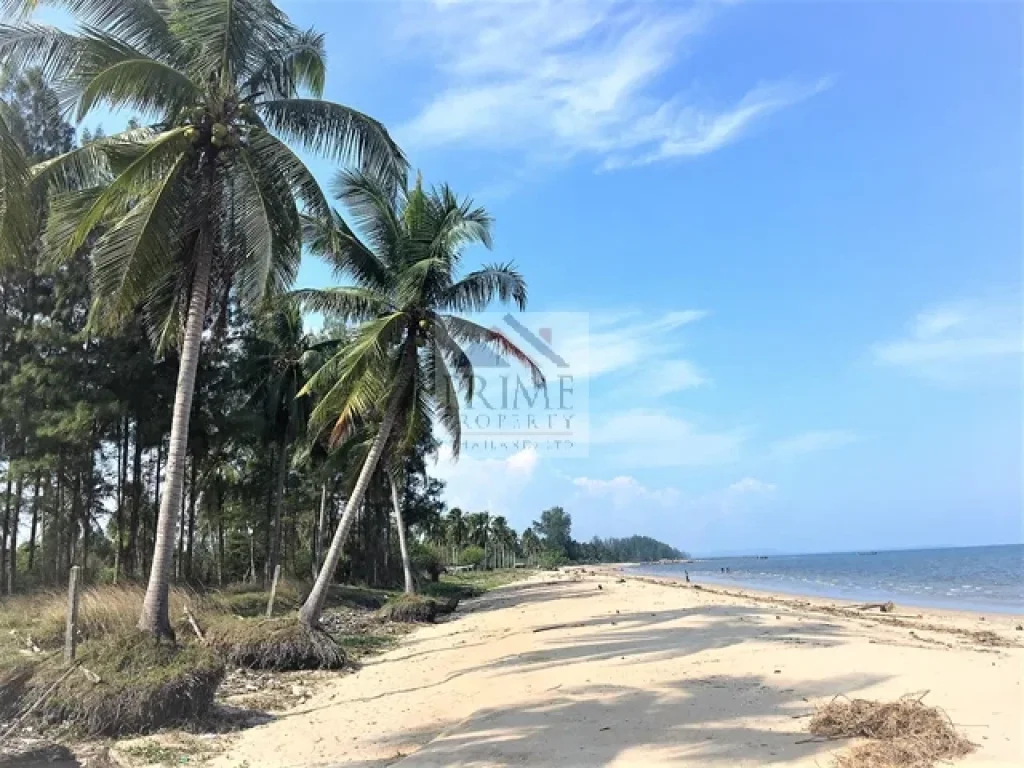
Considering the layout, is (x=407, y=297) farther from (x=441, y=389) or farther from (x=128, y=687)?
(x=128, y=687)

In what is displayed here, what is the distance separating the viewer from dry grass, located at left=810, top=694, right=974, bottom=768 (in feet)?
19.3

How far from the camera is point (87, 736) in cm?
802

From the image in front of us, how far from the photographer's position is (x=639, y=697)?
898 centimetres

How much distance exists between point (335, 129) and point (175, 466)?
Result: 19.2 ft

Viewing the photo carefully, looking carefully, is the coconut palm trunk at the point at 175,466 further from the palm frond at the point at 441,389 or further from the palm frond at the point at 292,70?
the palm frond at the point at 441,389

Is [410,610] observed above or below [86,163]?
below

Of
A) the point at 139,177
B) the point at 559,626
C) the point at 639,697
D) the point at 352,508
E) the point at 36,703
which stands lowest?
the point at 559,626

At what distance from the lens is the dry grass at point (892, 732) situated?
5887mm

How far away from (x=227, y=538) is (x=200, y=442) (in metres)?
28.8

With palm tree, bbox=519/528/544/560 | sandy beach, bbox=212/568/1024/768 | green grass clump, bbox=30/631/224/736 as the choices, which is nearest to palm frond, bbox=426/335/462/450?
sandy beach, bbox=212/568/1024/768

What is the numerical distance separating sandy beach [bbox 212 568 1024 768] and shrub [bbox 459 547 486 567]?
73.0 m

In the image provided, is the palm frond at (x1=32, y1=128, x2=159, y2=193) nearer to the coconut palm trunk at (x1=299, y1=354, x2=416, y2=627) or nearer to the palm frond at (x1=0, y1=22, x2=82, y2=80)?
the palm frond at (x1=0, y1=22, x2=82, y2=80)

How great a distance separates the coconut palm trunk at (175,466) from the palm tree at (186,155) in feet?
0.08

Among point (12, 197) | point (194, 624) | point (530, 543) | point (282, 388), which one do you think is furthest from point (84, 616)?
point (530, 543)
